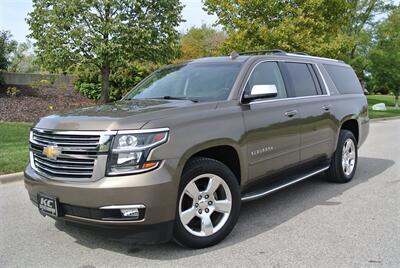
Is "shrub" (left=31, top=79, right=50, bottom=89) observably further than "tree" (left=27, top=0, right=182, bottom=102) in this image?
Yes

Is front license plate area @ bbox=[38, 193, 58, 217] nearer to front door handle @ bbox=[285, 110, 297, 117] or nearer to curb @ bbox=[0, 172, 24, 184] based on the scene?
front door handle @ bbox=[285, 110, 297, 117]

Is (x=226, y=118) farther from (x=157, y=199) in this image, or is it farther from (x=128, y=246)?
(x=128, y=246)

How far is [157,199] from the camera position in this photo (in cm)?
362

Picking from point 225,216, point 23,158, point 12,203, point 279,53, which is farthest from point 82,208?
point 23,158

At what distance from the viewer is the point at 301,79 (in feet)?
19.2

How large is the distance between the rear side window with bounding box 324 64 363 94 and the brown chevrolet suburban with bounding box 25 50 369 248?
3.17ft

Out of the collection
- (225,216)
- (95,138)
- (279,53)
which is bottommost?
(225,216)

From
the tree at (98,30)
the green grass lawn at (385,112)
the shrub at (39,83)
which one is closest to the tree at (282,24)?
the tree at (98,30)

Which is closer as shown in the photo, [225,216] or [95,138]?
[95,138]

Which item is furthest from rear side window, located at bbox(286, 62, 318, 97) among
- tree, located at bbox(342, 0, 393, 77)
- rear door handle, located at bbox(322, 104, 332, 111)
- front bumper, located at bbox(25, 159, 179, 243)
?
tree, located at bbox(342, 0, 393, 77)

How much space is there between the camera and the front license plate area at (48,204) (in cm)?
381

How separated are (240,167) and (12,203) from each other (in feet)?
10.5

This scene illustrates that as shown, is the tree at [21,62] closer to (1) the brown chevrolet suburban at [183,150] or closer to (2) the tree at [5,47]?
(2) the tree at [5,47]

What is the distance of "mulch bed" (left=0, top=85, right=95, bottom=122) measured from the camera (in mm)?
14125
